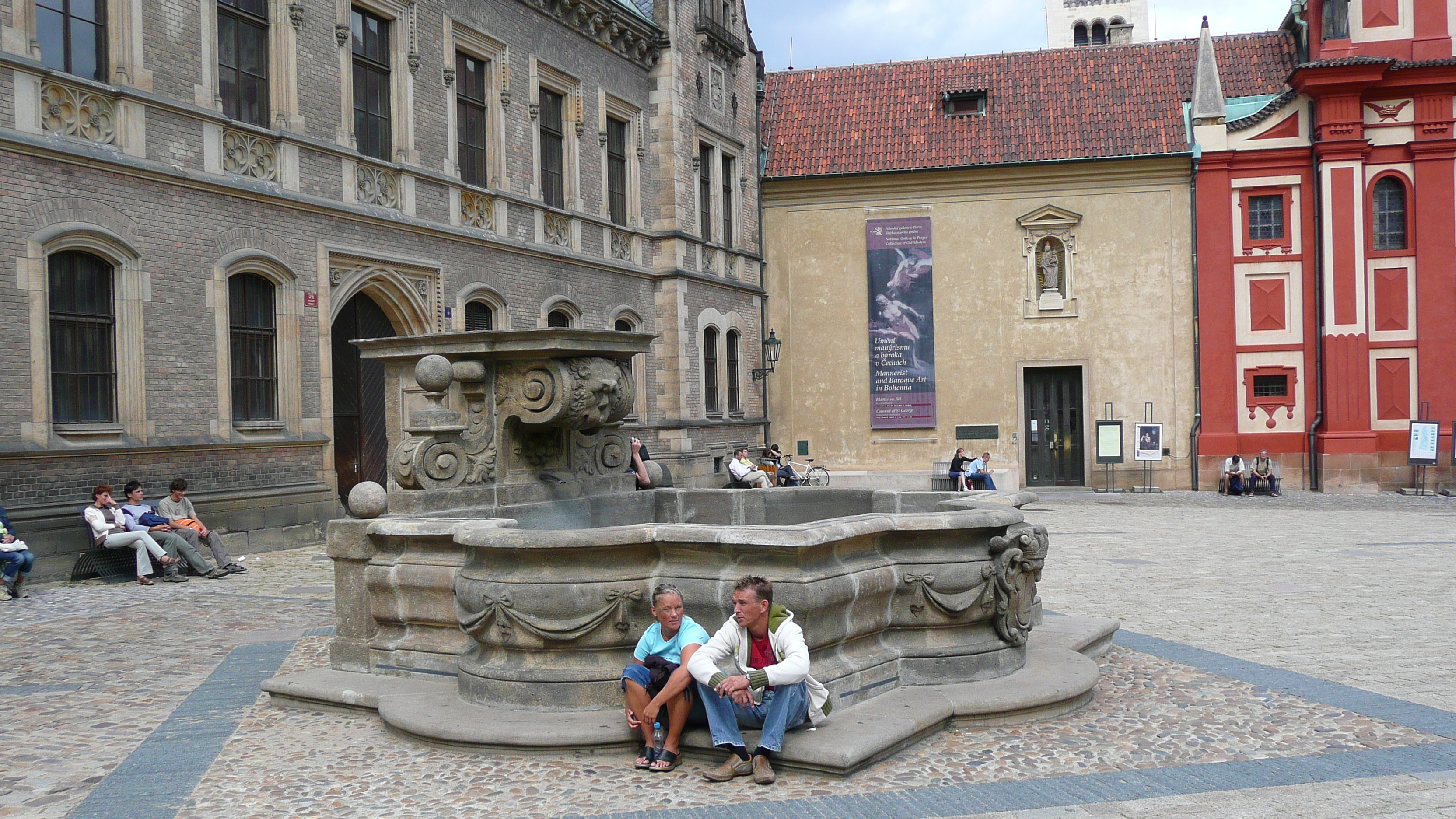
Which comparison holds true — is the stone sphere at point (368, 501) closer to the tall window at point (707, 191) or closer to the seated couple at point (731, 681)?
the seated couple at point (731, 681)

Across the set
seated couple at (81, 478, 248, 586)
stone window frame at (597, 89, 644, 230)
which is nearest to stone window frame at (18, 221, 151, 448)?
seated couple at (81, 478, 248, 586)

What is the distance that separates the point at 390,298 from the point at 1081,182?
59.1 feet

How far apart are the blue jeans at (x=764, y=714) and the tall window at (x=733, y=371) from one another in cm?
2309

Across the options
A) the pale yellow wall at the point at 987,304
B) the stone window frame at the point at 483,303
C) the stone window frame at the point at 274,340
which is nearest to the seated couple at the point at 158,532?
the stone window frame at the point at 274,340

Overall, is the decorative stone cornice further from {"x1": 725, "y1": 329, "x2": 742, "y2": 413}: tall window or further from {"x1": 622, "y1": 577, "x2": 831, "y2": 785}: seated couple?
{"x1": 622, "y1": 577, "x2": 831, "y2": 785}: seated couple

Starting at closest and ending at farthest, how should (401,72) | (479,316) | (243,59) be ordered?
(243,59), (401,72), (479,316)

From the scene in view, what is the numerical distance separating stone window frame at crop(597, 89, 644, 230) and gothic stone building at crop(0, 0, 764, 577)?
0.07 meters

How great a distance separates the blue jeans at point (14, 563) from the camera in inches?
443

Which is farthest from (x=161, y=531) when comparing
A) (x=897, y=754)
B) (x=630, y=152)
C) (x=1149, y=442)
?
(x=1149, y=442)

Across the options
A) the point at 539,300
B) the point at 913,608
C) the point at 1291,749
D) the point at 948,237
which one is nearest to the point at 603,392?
the point at 913,608

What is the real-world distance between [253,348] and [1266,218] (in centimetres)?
2281

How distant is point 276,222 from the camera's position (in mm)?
15562

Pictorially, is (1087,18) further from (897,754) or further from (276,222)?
(897,754)

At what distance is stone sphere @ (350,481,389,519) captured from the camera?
23.4 feet
